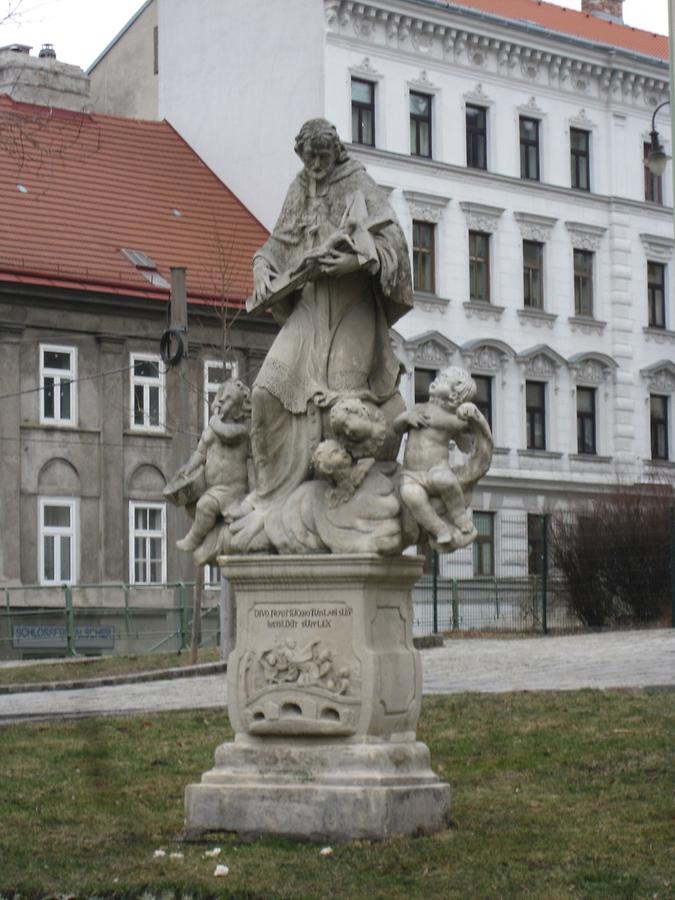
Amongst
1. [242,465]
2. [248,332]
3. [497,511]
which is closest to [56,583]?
[248,332]

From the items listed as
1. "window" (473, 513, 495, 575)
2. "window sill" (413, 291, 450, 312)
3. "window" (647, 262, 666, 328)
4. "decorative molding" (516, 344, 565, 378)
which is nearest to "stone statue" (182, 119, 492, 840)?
"window" (473, 513, 495, 575)

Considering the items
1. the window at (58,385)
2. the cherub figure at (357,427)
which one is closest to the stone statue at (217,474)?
the cherub figure at (357,427)

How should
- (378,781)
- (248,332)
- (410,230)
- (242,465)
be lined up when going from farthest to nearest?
(410,230)
(248,332)
(242,465)
(378,781)

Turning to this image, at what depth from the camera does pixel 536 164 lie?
5275 cm

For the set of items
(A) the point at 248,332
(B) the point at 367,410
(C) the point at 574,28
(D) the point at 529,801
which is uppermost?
(C) the point at 574,28

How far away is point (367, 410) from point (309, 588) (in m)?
0.97

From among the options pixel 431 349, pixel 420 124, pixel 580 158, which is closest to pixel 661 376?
pixel 580 158

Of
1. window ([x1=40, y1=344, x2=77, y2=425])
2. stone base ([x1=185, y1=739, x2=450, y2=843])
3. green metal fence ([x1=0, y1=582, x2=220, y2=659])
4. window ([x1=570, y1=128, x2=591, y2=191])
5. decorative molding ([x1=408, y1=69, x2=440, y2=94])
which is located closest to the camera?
stone base ([x1=185, y1=739, x2=450, y2=843])

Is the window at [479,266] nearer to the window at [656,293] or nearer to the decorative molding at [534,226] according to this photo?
the decorative molding at [534,226]

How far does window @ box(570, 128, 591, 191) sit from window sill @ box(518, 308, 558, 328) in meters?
3.52

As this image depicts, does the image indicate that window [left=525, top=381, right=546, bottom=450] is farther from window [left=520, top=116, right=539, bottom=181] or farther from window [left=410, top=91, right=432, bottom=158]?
window [left=410, top=91, right=432, bottom=158]

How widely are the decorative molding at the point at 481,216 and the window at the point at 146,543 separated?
1164cm

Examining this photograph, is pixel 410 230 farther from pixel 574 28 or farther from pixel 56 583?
pixel 56 583

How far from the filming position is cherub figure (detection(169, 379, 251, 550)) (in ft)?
37.9
